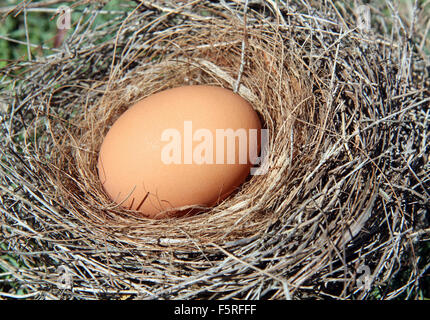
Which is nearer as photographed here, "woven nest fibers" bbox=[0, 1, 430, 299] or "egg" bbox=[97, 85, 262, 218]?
"woven nest fibers" bbox=[0, 1, 430, 299]

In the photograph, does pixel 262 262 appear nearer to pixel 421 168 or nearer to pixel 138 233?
pixel 138 233

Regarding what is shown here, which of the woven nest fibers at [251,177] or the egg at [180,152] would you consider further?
the egg at [180,152]
